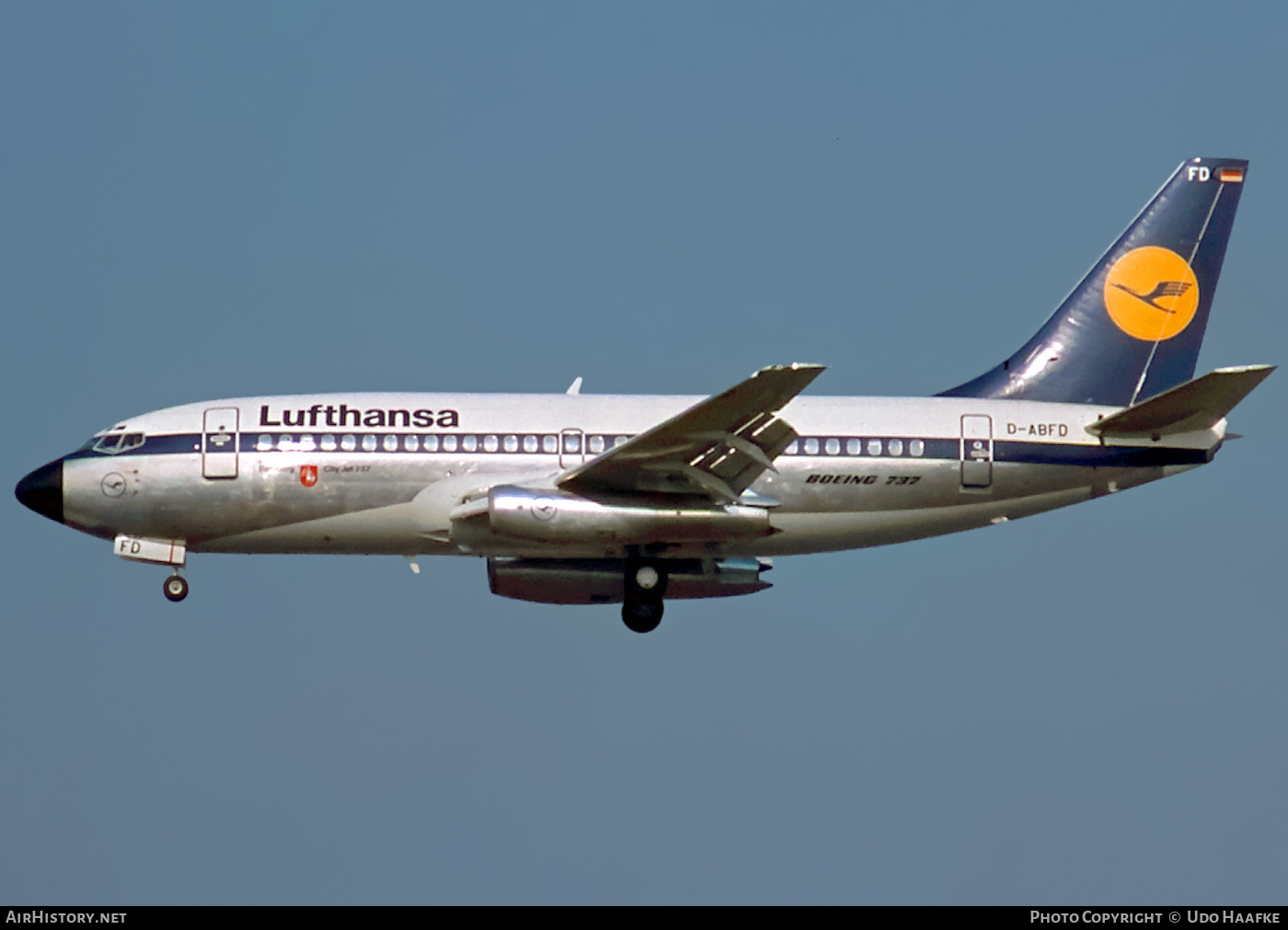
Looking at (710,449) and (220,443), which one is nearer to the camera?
(710,449)

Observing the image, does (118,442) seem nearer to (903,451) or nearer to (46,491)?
(46,491)

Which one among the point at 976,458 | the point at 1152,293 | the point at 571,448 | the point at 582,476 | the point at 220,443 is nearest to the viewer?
the point at 582,476

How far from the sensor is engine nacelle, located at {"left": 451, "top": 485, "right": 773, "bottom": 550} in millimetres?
34531

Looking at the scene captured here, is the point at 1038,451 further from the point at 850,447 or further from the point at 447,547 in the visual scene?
the point at 447,547

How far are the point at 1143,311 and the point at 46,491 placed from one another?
23962 millimetres

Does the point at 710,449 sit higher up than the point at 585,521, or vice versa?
the point at 710,449

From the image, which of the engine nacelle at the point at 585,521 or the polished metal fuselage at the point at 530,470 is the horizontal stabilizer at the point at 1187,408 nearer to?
the polished metal fuselage at the point at 530,470

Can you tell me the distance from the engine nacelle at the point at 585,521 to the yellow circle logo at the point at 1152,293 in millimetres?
10204

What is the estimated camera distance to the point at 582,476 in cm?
3459

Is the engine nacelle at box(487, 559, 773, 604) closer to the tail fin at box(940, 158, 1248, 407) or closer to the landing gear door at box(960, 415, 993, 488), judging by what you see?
the landing gear door at box(960, 415, 993, 488)

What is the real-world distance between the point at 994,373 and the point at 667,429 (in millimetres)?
9717

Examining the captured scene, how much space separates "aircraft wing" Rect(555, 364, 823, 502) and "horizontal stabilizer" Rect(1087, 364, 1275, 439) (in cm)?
765

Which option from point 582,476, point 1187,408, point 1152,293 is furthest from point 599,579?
point 1152,293

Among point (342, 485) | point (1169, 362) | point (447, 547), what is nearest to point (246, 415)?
point (342, 485)
